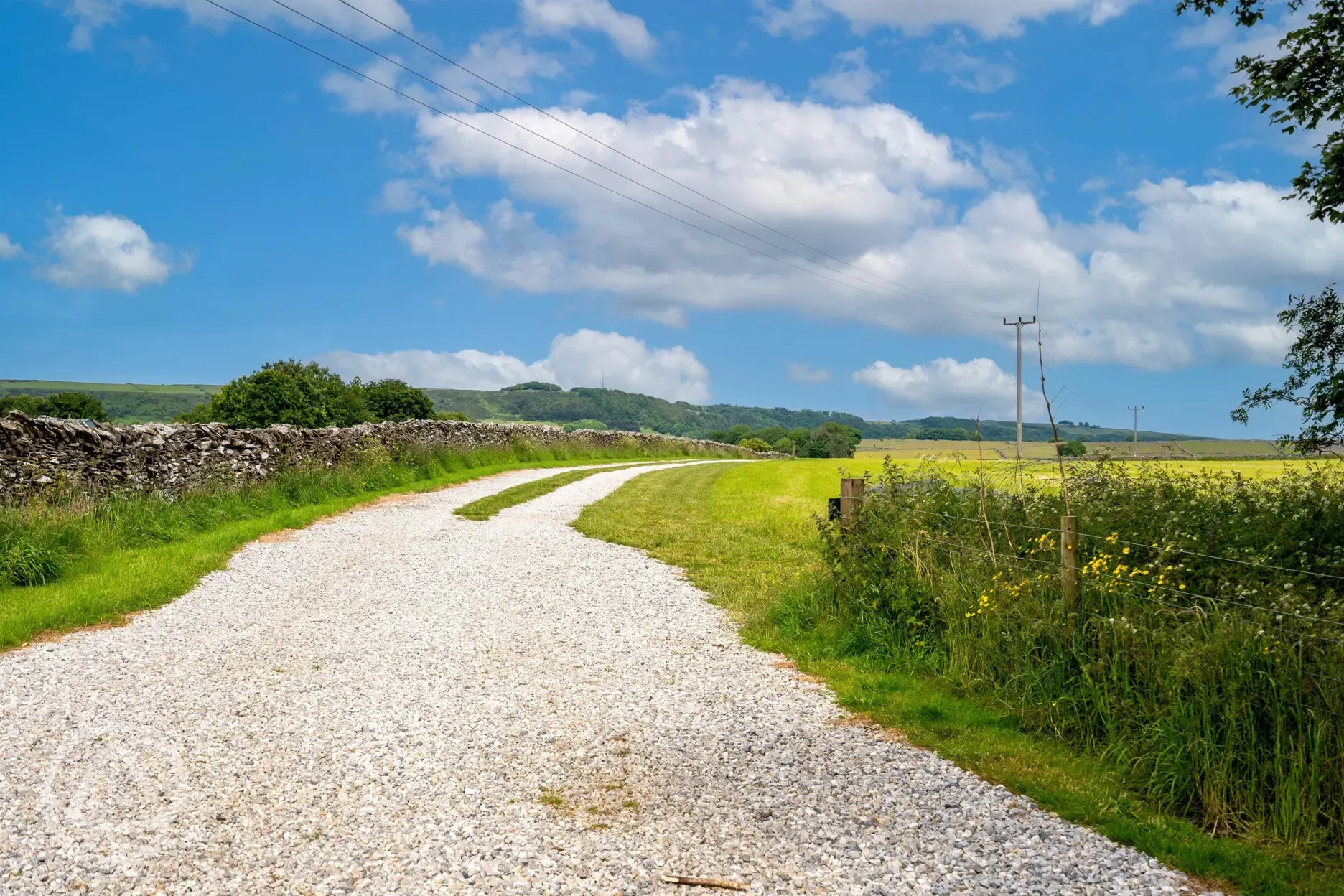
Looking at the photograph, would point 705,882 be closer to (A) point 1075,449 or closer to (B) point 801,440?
(A) point 1075,449

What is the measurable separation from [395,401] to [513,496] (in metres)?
57.8

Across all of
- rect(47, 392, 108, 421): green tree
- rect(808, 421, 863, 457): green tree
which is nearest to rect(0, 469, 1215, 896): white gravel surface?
rect(47, 392, 108, 421): green tree

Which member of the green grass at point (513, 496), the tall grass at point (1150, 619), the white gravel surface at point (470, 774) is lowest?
the white gravel surface at point (470, 774)

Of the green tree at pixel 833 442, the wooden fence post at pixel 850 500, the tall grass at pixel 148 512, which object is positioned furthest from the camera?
the green tree at pixel 833 442

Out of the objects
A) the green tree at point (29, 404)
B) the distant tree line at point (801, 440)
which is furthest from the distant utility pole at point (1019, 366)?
the green tree at point (29, 404)

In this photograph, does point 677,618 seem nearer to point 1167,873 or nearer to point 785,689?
point 785,689

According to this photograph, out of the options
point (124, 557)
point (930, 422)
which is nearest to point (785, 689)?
point (124, 557)

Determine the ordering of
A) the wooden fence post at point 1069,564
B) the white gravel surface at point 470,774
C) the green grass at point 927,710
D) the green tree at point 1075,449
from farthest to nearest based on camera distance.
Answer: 1. the green tree at point 1075,449
2. the wooden fence post at point 1069,564
3. the green grass at point 927,710
4. the white gravel surface at point 470,774

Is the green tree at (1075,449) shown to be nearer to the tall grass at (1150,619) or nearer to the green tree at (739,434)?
the tall grass at (1150,619)

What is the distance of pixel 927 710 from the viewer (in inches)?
267

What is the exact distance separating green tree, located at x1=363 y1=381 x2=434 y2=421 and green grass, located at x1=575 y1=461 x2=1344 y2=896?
60538mm

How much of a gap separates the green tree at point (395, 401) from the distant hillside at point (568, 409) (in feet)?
104

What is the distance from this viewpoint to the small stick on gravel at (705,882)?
14.0 feet

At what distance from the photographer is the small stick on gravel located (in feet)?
14.0
